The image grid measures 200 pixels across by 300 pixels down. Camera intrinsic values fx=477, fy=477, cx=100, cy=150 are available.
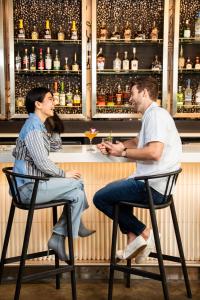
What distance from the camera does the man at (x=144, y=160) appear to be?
2.65 metres

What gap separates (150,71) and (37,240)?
2569 mm

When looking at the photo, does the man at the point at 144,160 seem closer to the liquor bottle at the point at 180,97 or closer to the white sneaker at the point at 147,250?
the white sneaker at the point at 147,250

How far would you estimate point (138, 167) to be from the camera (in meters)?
2.82

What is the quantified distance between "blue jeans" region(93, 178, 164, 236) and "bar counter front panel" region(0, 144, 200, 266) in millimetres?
390

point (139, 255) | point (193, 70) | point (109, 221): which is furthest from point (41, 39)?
point (139, 255)

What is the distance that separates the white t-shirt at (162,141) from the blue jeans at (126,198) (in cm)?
7

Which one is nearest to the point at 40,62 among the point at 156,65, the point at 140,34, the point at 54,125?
the point at 140,34

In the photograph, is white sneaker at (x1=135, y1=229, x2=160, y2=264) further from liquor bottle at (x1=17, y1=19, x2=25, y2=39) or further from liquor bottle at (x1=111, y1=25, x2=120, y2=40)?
liquor bottle at (x1=17, y1=19, x2=25, y2=39)

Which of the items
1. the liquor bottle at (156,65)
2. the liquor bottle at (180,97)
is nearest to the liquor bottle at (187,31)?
the liquor bottle at (156,65)

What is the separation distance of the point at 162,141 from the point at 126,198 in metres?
0.40

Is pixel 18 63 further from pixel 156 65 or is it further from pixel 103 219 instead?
pixel 103 219

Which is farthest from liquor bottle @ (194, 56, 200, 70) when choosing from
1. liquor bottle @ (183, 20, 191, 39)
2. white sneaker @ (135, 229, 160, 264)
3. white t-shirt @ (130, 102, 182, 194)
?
white sneaker @ (135, 229, 160, 264)

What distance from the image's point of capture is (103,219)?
3.28 metres

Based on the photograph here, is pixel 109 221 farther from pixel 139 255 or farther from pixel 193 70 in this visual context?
pixel 193 70
